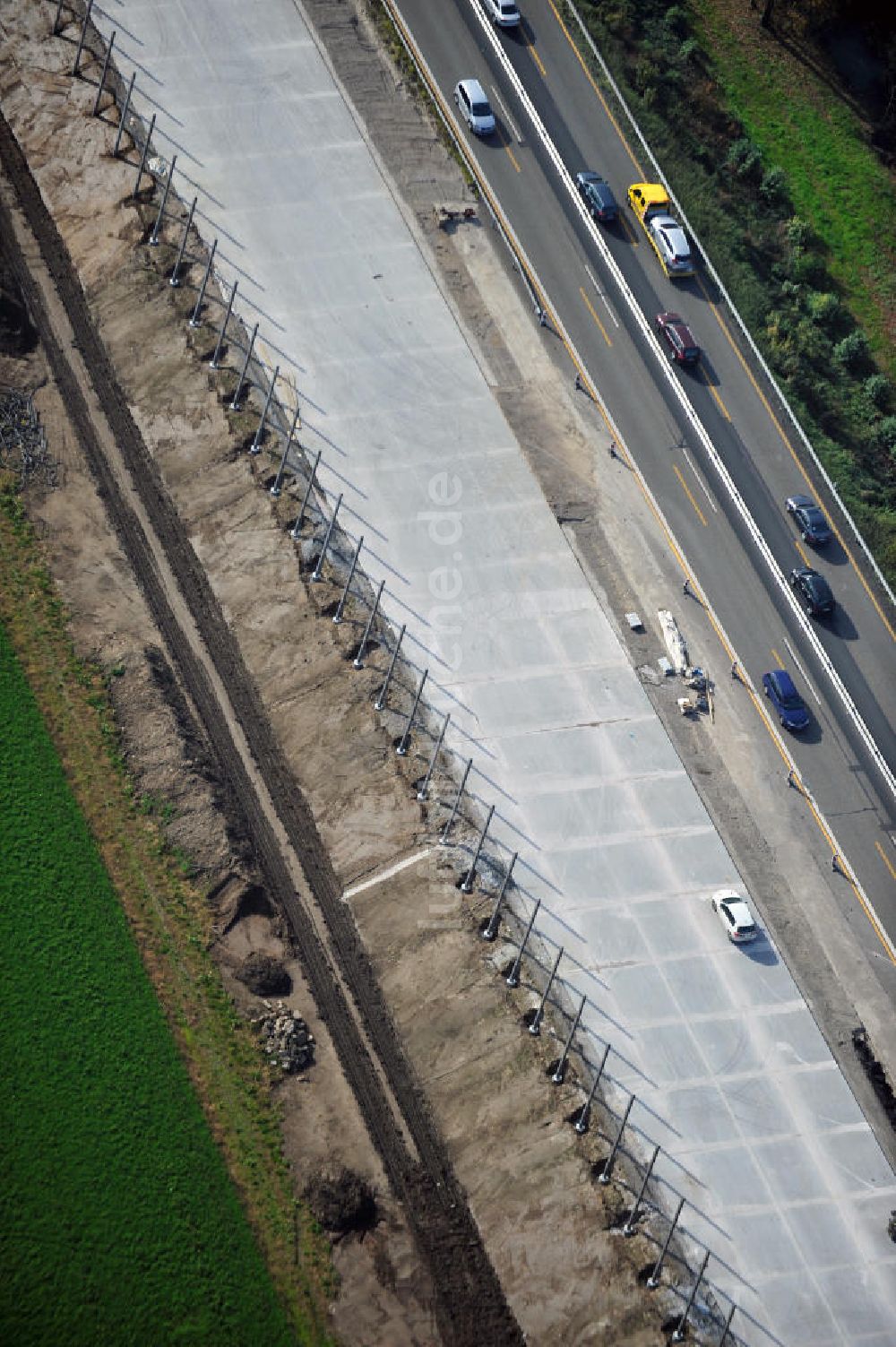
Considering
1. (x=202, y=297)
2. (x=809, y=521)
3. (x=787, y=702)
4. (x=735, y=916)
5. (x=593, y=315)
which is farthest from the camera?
(x=593, y=315)

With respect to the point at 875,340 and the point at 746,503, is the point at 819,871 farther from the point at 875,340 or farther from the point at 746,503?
the point at 875,340

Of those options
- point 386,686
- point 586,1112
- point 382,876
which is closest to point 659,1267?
point 586,1112

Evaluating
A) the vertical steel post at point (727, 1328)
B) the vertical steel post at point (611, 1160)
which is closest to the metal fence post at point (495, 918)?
the vertical steel post at point (611, 1160)

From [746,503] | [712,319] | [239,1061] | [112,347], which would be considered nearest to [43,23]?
[112,347]

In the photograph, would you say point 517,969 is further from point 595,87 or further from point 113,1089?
point 595,87

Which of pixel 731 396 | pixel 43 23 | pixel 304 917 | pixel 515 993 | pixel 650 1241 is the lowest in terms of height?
pixel 650 1241
